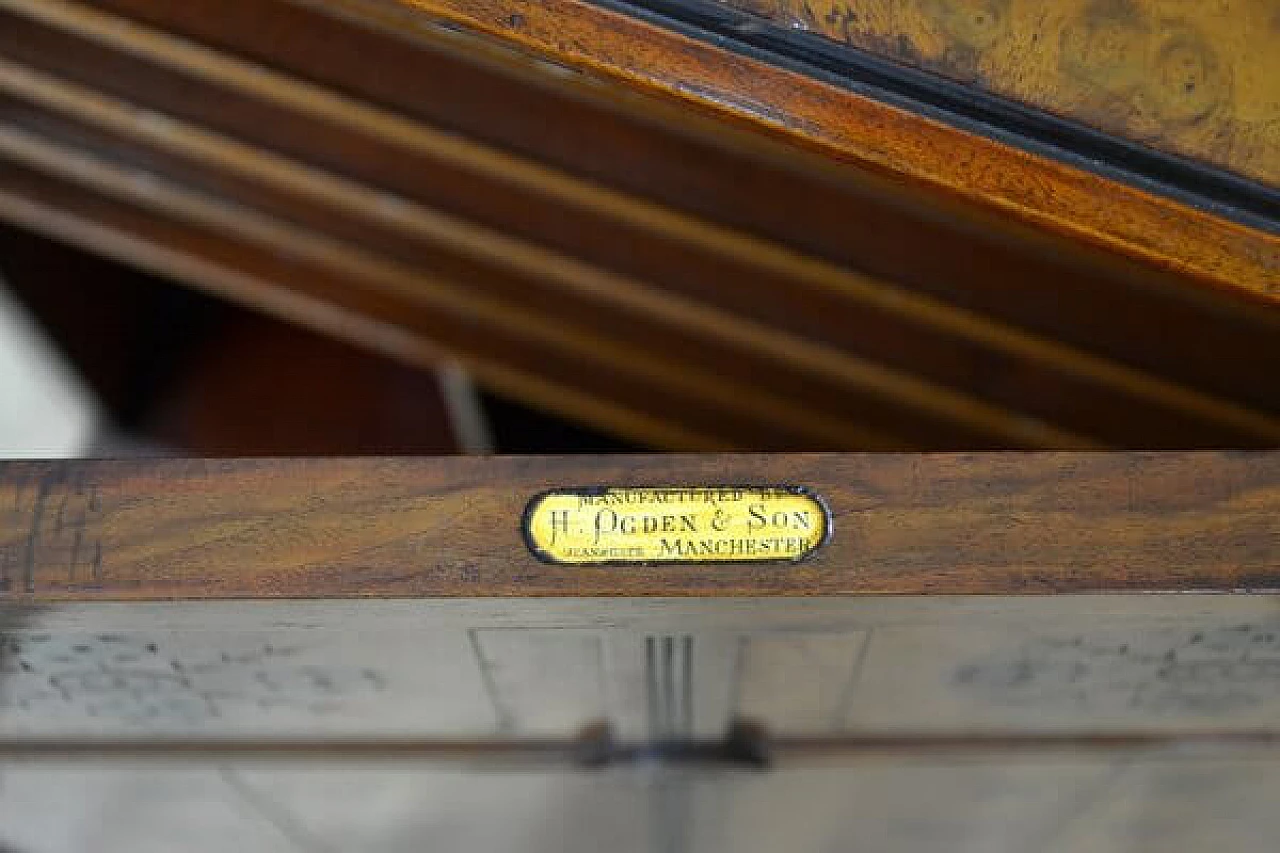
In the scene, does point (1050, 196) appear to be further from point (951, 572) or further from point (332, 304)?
point (332, 304)

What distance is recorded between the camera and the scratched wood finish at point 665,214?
2.97 ft

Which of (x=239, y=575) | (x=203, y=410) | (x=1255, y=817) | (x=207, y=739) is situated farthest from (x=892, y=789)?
(x=203, y=410)

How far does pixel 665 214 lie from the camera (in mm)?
1346

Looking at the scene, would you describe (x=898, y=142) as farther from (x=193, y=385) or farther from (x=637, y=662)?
(x=193, y=385)

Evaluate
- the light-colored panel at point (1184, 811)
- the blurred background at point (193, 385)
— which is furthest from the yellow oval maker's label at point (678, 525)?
the blurred background at point (193, 385)

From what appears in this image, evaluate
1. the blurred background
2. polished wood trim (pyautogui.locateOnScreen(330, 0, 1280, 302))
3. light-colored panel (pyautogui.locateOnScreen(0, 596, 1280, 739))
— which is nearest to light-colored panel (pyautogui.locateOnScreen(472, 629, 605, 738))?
light-colored panel (pyautogui.locateOnScreen(0, 596, 1280, 739))

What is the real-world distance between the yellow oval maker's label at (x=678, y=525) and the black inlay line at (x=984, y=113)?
296mm

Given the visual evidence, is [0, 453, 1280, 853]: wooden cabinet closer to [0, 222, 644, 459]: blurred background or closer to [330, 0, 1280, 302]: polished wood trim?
[330, 0, 1280, 302]: polished wood trim

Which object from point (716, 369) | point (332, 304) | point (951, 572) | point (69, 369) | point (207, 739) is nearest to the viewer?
point (951, 572)

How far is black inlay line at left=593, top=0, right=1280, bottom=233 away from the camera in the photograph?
89cm

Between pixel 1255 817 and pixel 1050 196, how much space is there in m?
0.94

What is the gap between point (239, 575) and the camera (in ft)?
2.75

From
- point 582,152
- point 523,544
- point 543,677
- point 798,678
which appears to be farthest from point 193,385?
point 523,544

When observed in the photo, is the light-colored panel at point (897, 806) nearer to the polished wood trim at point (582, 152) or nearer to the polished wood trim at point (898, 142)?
the polished wood trim at point (582, 152)
